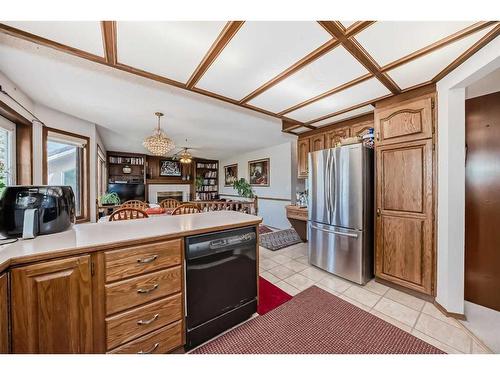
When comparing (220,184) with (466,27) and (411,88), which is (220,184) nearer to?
(411,88)

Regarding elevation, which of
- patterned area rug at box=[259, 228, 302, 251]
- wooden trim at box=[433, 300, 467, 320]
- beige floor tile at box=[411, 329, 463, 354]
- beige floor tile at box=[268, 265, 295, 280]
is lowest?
beige floor tile at box=[411, 329, 463, 354]

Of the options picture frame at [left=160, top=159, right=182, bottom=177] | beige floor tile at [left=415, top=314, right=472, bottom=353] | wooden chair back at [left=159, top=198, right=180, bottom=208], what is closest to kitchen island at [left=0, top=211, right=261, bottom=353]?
beige floor tile at [left=415, top=314, right=472, bottom=353]

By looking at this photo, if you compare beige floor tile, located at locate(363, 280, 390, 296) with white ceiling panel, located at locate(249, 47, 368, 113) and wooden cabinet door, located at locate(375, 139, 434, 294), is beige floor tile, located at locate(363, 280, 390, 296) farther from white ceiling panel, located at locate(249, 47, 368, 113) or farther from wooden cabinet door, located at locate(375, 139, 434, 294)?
white ceiling panel, located at locate(249, 47, 368, 113)

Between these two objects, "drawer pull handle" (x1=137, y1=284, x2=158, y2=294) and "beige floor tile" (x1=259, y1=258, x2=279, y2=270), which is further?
"beige floor tile" (x1=259, y1=258, x2=279, y2=270)

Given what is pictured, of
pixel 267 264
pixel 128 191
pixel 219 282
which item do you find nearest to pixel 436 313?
pixel 267 264

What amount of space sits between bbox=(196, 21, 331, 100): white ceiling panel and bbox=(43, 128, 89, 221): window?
8.43 feet

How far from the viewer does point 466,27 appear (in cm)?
119

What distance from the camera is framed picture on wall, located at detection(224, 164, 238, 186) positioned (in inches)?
278

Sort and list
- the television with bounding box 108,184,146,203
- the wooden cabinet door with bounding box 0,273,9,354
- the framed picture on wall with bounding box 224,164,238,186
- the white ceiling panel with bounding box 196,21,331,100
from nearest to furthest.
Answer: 1. the wooden cabinet door with bounding box 0,273,9,354
2. the white ceiling panel with bounding box 196,21,331,100
3. the television with bounding box 108,184,146,203
4. the framed picture on wall with bounding box 224,164,238,186

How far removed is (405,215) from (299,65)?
1.88 metres

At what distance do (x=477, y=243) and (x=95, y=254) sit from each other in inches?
127

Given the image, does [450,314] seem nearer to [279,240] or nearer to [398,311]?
[398,311]
